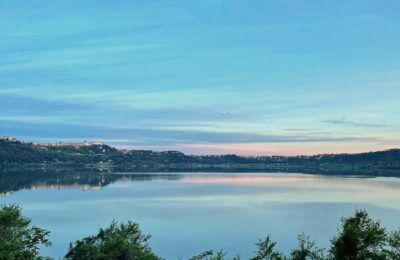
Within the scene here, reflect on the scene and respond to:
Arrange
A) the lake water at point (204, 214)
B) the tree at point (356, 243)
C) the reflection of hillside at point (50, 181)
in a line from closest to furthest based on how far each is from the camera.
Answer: the tree at point (356, 243), the lake water at point (204, 214), the reflection of hillside at point (50, 181)

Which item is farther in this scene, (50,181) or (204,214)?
(50,181)

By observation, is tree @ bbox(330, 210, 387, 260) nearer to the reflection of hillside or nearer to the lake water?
the lake water

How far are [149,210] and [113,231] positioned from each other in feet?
153

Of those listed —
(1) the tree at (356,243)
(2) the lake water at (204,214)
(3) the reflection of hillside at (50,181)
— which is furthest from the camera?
(3) the reflection of hillside at (50,181)

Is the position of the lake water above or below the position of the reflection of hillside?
below

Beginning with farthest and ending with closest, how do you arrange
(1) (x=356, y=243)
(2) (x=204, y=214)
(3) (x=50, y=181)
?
1. (3) (x=50, y=181)
2. (2) (x=204, y=214)
3. (1) (x=356, y=243)

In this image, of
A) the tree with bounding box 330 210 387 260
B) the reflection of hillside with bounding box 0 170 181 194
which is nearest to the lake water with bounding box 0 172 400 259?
the reflection of hillside with bounding box 0 170 181 194

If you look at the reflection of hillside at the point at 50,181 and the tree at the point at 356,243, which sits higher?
the tree at the point at 356,243

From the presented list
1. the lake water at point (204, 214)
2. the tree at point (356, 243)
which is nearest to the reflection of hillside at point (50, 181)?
the lake water at point (204, 214)

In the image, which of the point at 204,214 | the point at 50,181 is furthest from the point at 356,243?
the point at 50,181

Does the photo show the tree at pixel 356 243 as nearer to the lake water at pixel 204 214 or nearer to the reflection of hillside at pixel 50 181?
the lake water at pixel 204 214

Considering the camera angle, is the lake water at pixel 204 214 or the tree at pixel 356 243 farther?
the lake water at pixel 204 214

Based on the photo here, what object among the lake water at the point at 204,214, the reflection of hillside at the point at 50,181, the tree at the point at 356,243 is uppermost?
the tree at the point at 356,243

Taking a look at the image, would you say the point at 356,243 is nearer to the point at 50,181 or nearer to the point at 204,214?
the point at 204,214
